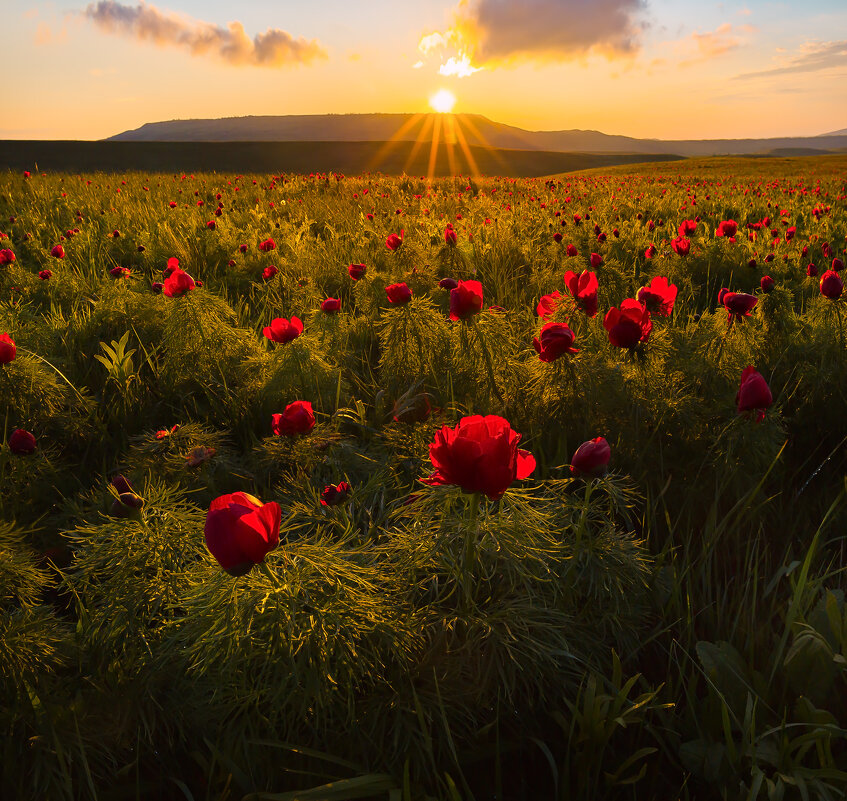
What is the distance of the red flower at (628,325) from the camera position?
1.73 metres

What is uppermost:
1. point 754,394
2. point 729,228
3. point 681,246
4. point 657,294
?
point 729,228

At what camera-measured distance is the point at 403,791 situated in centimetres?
96

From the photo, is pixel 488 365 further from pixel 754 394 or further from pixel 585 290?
pixel 754 394

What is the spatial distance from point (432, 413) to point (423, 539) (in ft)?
3.06

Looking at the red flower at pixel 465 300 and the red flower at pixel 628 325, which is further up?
the red flower at pixel 465 300

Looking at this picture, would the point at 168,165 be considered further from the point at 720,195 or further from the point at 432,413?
the point at 432,413

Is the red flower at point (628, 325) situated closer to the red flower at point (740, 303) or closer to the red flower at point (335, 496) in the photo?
the red flower at point (740, 303)

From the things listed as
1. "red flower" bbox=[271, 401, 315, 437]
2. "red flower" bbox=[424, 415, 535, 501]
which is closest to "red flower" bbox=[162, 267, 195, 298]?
"red flower" bbox=[271, 401, 315, 437]

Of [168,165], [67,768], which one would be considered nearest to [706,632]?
[67,768]

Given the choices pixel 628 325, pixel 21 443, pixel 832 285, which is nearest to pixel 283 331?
pixel 21 443

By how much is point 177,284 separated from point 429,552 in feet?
6.42

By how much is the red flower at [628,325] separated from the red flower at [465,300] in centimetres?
46

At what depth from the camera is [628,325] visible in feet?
5.66

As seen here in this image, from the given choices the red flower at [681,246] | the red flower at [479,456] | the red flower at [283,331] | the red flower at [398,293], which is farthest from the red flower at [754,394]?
the red flower at [681,246]
